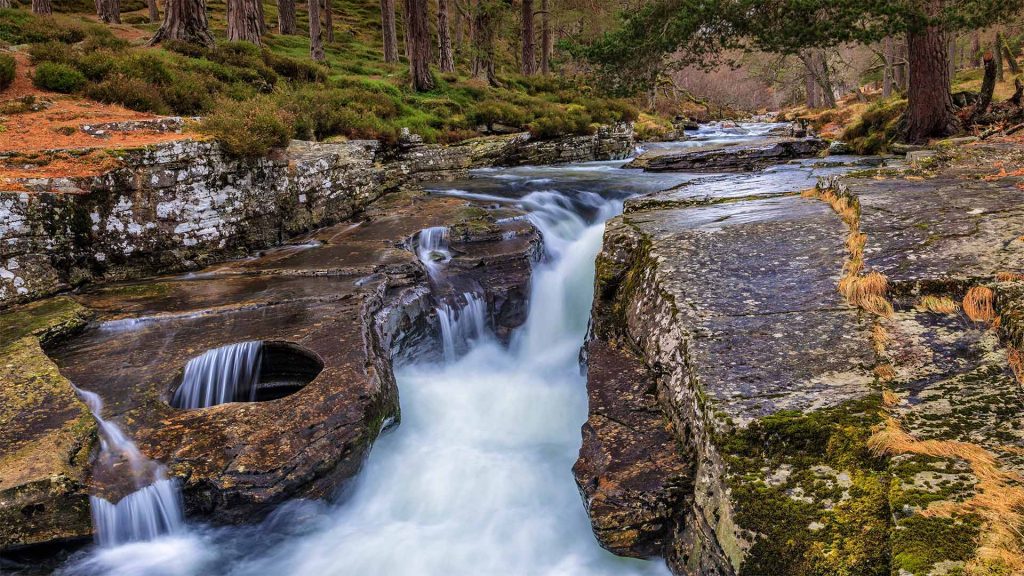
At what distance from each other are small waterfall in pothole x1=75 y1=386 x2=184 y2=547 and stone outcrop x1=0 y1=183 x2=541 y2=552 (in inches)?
2.9

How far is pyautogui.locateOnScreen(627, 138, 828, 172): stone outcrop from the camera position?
53.3 ft

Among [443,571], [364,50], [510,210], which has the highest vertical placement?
[364,50]

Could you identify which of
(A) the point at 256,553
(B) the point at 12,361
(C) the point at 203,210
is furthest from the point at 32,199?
(A) the point at 256,553

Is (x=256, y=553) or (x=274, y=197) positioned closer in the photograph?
(x=256, y=553)

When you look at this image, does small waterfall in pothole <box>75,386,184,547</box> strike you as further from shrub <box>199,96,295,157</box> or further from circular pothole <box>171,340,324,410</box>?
shrub <box>199,96,295,157</box>

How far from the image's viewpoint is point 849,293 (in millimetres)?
3988

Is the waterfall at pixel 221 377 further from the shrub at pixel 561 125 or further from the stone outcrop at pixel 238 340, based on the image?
the shrub at pixel 561 125

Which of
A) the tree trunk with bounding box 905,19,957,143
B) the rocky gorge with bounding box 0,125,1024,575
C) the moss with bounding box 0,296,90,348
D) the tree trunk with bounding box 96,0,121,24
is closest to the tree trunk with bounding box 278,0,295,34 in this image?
the tree trunk with bounding box 96,0,121,24

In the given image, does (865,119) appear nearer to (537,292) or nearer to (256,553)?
(537,292)

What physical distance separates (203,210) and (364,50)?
23754 millimetres

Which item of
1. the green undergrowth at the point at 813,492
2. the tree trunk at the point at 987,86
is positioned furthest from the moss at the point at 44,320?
the tree trunk at the point at 987,86

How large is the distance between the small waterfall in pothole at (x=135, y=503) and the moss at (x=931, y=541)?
4.83 m

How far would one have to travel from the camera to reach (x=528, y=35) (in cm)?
2764

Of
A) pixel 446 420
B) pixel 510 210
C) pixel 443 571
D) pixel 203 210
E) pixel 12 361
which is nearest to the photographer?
pixel 443 571
